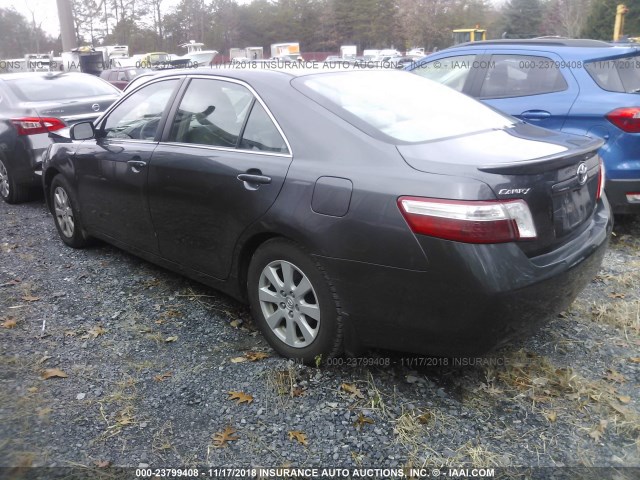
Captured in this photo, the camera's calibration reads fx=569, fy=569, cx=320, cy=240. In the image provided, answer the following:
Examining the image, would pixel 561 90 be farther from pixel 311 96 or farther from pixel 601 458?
pixel 601 458

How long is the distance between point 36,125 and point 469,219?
5.89 metres

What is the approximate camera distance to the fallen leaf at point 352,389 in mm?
2869

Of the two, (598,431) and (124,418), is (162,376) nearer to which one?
(124,418)

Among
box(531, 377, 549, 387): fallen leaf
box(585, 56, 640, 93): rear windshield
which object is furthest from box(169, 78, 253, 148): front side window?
box(585, 56, 640, 93): rear windshield

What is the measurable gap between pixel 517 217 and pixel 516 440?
993mm

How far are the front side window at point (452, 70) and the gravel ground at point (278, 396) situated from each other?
280 centimetres

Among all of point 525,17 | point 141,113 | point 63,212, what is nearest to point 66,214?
point 63,212

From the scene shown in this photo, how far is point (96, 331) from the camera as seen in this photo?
3.61 m

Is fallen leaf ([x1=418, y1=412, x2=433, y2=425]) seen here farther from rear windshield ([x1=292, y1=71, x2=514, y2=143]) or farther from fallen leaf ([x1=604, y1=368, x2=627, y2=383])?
rear windshield ([x1=292, y1=71, x2=514, y2=143])

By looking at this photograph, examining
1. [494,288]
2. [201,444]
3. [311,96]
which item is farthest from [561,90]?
[201,444]

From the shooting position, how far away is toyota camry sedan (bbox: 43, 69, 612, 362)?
242cm

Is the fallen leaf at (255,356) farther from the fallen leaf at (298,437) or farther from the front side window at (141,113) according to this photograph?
the front side window at (141,113)

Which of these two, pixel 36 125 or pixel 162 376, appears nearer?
pixel 162 376

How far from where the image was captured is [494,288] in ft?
7.75
